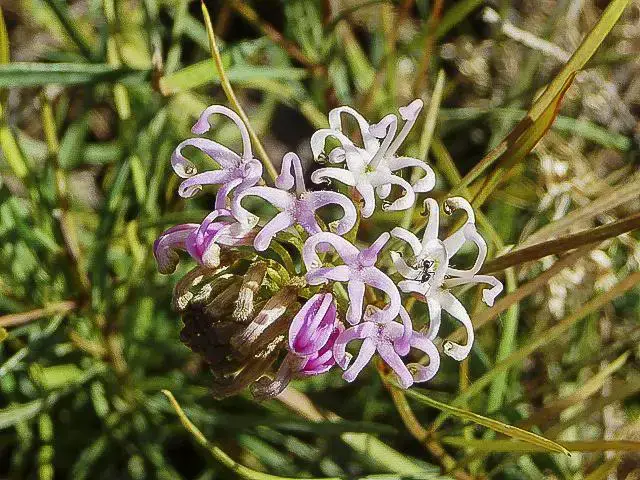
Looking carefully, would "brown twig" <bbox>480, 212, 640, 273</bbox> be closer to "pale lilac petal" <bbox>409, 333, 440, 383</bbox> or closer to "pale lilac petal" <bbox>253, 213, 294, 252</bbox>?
"pale lilac petal" <bbox>409, 333, 440, 383</bbox>

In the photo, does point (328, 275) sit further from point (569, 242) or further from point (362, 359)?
point (569, 242)

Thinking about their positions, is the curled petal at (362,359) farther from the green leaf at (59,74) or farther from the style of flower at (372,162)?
the green leaf at (59,74)

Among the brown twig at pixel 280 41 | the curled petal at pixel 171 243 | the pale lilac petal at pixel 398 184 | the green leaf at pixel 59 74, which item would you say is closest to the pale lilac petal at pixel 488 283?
the pale lilac petal at pixel 398 184

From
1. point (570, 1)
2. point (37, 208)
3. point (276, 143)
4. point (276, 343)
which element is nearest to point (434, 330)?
point (276, 343)

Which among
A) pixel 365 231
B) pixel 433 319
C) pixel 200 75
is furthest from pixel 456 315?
pixel 365 231

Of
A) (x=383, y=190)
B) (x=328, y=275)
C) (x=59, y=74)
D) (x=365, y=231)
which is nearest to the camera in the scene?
(x=328, y=275)

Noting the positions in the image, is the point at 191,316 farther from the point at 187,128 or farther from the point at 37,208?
the point at 187,128


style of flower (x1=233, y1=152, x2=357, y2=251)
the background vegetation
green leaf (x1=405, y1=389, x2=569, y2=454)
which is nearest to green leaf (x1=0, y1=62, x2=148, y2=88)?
the background vegetation
